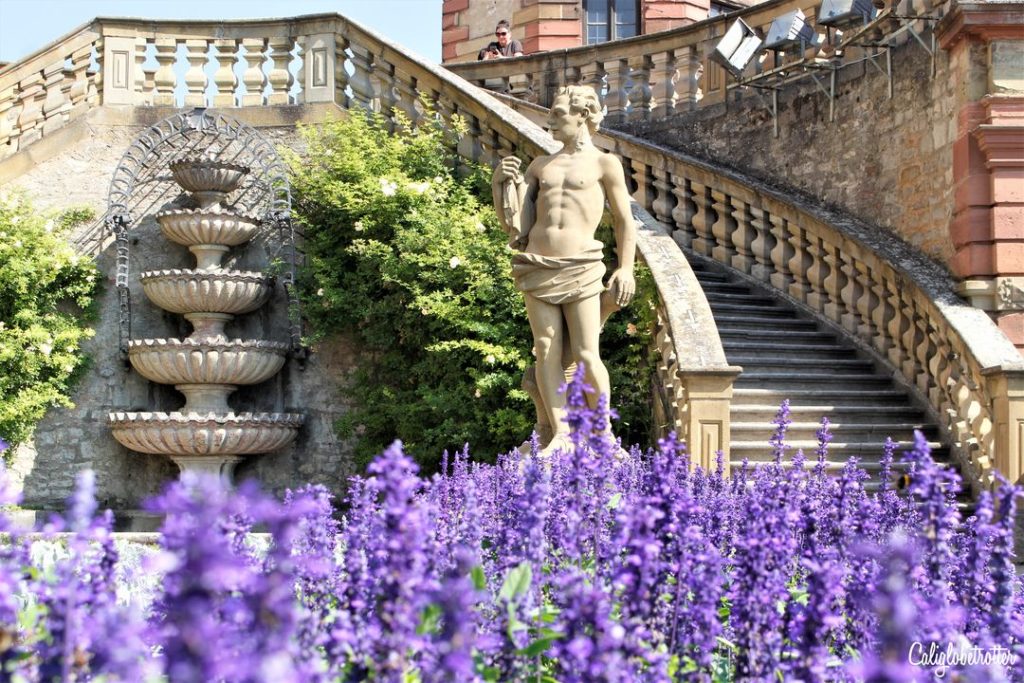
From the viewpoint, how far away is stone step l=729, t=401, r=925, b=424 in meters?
9.48

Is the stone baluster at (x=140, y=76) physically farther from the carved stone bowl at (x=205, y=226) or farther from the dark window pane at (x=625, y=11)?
the dark window pane at (x=625, y=11)

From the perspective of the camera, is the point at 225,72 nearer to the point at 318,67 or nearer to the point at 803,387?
the point at 318,67

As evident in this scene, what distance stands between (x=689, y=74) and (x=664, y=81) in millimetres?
349

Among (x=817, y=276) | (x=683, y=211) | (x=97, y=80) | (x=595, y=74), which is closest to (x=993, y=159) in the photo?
(x=817, y=276)

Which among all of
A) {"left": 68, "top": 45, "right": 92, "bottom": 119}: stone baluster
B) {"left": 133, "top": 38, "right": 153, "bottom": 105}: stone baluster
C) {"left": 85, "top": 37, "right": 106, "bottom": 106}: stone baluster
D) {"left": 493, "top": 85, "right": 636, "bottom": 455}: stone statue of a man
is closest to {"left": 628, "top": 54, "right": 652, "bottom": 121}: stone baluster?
{"left": 133, "top": 38, "right": 153, "bottom": 105}: stone baluster

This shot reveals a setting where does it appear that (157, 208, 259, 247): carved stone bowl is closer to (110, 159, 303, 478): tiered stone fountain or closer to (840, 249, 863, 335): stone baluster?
(110, 159, 303, 478): tiered stone fountain

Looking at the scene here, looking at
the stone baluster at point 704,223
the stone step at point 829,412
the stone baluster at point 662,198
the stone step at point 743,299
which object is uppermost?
the stone baluster at point 662,198

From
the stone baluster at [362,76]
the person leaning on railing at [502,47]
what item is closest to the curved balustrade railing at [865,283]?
the stone baluster at [362,76]

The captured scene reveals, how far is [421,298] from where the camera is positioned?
10531mm

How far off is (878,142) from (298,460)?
19.3 feet

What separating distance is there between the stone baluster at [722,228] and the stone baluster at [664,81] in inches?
80.7

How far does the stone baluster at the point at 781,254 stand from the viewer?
37.1 feet

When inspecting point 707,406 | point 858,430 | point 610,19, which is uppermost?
point 610,19

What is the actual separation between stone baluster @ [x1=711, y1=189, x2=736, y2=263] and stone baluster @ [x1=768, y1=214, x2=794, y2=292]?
46 cm
